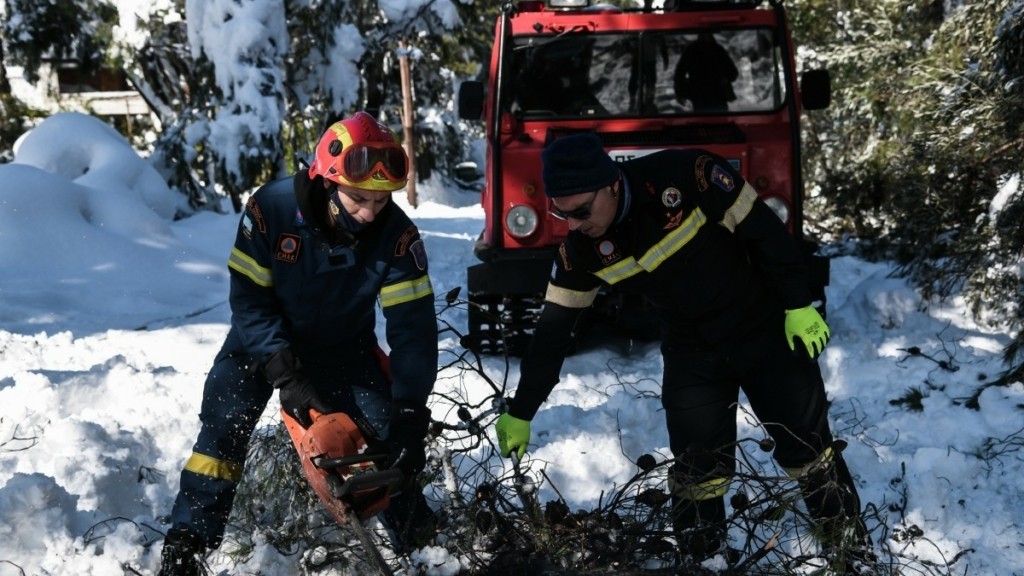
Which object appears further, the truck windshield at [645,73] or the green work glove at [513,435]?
the truck windshield at [645,73]

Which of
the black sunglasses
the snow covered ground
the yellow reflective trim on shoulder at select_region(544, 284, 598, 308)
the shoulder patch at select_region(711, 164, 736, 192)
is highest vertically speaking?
the shoulder patch at select_region(711, 164, 736, 192)

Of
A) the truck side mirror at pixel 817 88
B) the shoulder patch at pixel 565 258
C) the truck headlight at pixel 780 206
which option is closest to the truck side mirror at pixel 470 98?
the truck headlight at pixel 780 206

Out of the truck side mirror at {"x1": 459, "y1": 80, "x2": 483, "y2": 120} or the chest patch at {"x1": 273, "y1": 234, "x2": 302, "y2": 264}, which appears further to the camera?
the truck side mirror at {"x1": 459, "y1": 80, "x2": 483, "y2": 120}

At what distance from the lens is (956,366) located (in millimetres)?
6430

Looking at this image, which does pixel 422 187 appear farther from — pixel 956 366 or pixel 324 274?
pixel 324 274

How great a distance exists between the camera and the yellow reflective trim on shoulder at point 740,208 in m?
3.65

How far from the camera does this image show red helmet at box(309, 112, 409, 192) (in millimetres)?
3469

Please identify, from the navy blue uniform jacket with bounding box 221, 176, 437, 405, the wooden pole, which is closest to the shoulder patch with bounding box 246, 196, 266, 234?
the navy blue uniform jacket with bounding box 221, 176, 437, 405

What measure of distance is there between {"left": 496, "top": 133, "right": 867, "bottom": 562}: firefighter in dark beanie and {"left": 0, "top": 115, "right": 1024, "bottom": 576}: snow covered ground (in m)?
0.41

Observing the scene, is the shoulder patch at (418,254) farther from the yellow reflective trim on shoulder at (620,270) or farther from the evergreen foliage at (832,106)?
the evergreen foliage at (832,106)

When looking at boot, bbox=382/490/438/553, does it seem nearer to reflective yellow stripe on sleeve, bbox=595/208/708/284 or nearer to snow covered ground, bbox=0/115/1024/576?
snow covered ground, bbox=0/115/1024/576

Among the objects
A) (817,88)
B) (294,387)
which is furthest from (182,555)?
(817,88)

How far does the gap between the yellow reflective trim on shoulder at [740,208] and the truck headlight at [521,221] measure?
3653 millimetres

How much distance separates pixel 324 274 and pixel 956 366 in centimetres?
441
